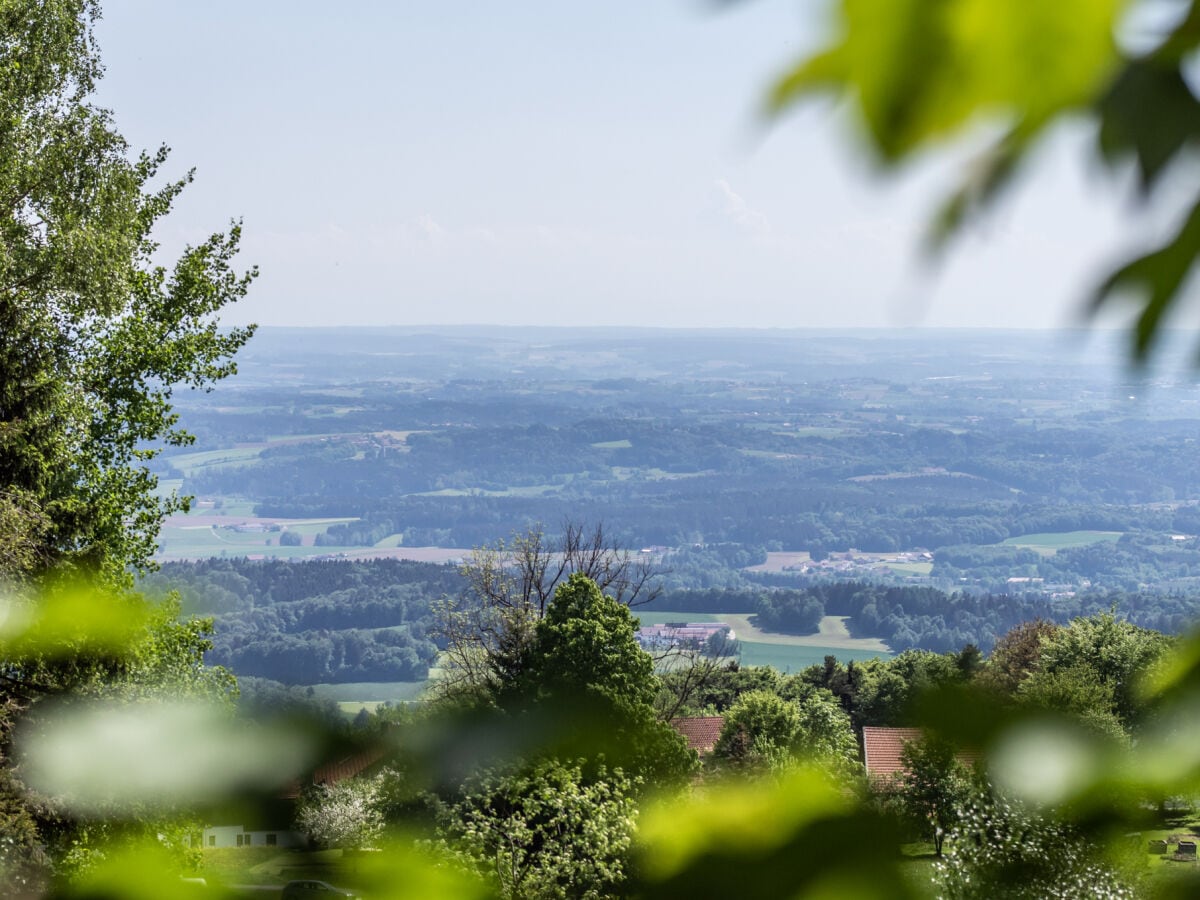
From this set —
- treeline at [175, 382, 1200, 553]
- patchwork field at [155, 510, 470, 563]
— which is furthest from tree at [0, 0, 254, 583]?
patchwork field at [155, 510, 470, 563]

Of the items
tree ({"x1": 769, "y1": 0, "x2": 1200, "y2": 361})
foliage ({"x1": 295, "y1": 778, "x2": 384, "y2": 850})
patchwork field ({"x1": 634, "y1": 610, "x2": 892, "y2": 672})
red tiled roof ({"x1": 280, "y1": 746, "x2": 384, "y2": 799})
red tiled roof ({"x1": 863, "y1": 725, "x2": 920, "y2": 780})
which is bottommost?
patchwork field ({"x1": 634, "y1": 610, "x2": 892, "y2": 672})

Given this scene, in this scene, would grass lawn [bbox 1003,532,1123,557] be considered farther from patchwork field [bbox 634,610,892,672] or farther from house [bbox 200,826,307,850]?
house [bbox 200,826,307,850]

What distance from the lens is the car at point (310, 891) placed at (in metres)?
0.85

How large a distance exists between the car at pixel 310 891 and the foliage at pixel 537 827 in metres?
0.13

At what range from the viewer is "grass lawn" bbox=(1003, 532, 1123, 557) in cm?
12312

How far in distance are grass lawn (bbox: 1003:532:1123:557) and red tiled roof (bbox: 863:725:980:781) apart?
128 m

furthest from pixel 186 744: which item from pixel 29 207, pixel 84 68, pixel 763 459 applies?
pixel 763 459

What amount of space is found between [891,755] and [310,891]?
47 cm

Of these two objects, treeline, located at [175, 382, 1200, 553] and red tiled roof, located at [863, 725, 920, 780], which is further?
treeline, located at [175, 382, 1200, 553]

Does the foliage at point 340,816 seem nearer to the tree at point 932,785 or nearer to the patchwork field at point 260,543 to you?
the tree at point 932,785

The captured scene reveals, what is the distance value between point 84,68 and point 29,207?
6.83 feet

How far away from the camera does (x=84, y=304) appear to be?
46.3ft

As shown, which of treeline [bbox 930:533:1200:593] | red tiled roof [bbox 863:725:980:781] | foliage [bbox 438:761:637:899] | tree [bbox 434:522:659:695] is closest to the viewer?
red tiled roof [bbox 863:725:980:781]

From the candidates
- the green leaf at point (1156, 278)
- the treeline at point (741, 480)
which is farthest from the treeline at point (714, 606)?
the treeline at point (741, 480)
